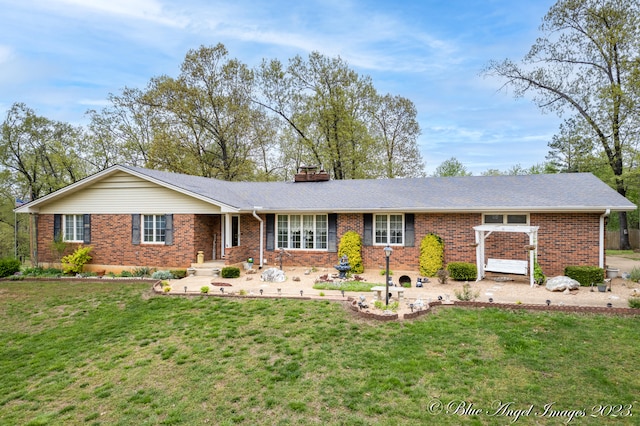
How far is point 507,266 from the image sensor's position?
11141 millimetres

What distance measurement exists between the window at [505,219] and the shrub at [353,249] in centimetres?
474

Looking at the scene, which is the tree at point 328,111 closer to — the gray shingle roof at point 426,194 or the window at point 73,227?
the gray shingle roof at point 426,194

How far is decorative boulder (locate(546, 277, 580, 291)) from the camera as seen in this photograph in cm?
983

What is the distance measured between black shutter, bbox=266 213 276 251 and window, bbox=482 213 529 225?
8.30 m

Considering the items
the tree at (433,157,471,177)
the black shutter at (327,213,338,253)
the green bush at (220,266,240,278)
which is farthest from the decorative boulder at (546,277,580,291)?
the tree at (433,157,471,177)

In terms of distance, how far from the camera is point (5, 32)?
1231cm

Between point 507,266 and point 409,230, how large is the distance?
3.55 meters

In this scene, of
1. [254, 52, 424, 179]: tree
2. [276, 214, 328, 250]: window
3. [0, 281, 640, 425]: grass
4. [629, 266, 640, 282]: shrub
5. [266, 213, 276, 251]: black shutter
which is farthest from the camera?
[254, 52, 424, 179]: tree

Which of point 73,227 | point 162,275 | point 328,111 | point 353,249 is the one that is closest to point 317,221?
point 353,249

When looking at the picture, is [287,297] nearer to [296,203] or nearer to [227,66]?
[296,203]

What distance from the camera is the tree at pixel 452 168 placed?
130 ft

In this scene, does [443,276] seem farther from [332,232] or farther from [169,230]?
[169,230]

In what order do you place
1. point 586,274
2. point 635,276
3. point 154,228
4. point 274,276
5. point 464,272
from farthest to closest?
point 154,228 < point 274,276 < point 464,272 < point 635,276 < point 586,274

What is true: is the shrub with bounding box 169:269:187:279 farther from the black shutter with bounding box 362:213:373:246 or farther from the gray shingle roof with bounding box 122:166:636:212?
the black shutter with bounding box 362:213:373:246
